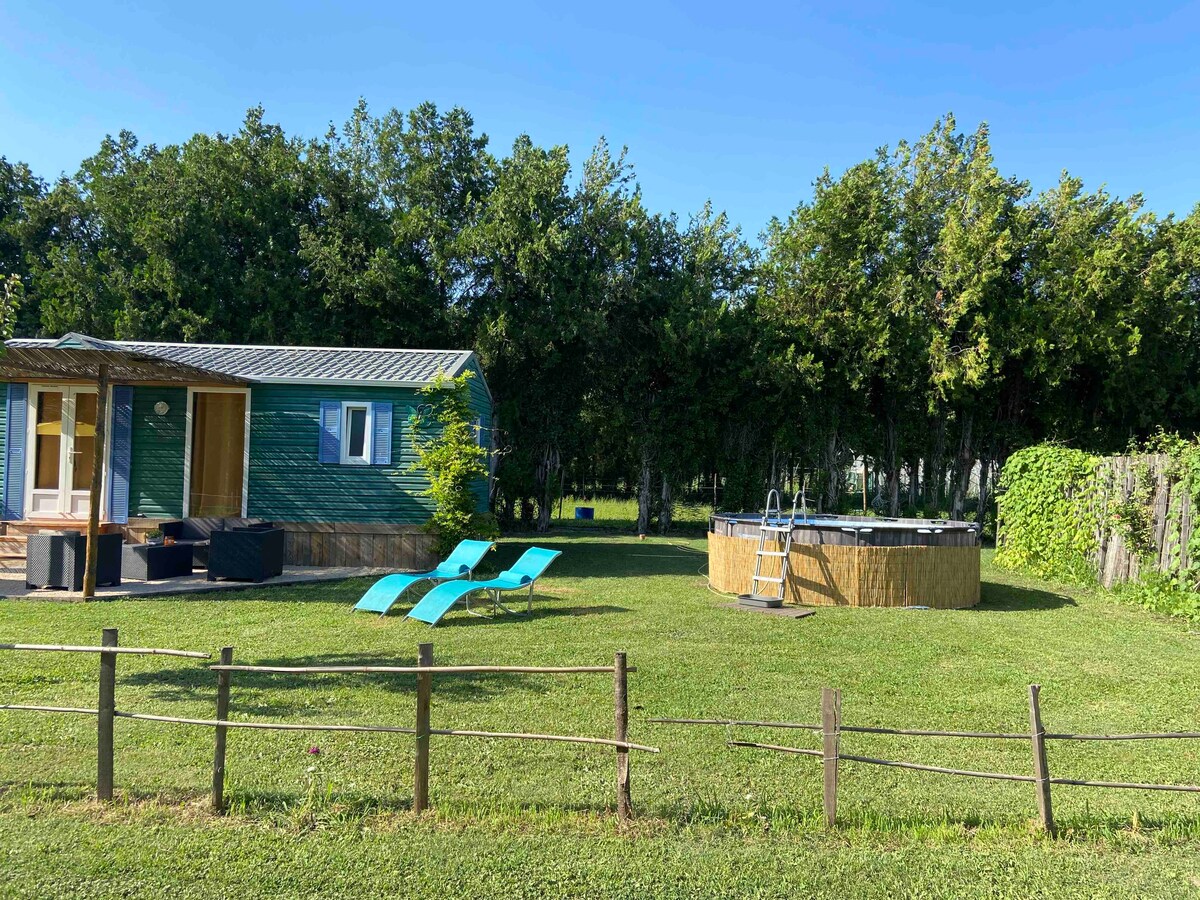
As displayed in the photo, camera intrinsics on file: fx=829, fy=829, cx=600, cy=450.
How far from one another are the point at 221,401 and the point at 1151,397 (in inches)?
831

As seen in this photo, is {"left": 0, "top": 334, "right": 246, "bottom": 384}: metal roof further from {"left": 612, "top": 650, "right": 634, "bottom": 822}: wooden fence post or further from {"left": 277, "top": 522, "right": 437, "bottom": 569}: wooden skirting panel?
{"left": 612, "top": 650, "right": 634, "bottom": 822}: wooden fence post

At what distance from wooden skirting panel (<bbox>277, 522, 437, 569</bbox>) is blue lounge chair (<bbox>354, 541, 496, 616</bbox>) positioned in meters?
2.89

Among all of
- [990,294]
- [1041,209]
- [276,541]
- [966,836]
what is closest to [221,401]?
[276,541]

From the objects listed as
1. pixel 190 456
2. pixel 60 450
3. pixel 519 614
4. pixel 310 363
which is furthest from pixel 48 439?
pixel 519 614

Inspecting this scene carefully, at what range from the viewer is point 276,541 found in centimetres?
1127

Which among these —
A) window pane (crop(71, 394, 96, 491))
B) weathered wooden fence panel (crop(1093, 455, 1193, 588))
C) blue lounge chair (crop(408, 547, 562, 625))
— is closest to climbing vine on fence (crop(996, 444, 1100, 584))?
weathered wooden fence panel (crop(1093, 455, 1193, 588))

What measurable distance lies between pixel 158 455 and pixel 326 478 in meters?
2.84

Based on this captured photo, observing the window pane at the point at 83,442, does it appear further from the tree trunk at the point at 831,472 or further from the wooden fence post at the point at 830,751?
the tree trunk at the point at 831,472

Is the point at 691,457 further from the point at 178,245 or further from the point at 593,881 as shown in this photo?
the point at 593,881

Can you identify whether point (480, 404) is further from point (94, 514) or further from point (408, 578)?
point (94, 514)

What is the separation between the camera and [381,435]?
13.1 metres

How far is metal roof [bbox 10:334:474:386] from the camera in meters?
13.1

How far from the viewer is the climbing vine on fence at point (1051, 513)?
1211cm

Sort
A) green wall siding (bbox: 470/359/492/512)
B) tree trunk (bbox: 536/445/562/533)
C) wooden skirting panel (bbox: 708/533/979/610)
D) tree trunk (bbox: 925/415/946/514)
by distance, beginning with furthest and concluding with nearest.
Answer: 1. tree trunk (bbox: 925/415/946/514)
2. tree trunk (bbox: 536/445/562/533)
3. green wall siding (bbox: 470/359/492/512)
4. wooden skirting panel (bbox: 708/533/979/610)
